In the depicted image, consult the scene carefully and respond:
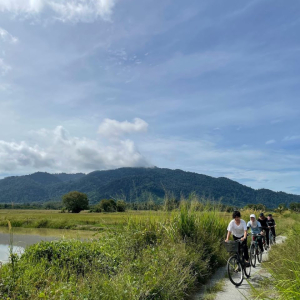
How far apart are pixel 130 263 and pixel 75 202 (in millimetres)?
66503

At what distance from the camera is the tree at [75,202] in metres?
69.6

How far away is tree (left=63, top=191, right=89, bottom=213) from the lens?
69.6 m

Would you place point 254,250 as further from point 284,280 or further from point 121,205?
point 284,280

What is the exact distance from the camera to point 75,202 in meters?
69.8

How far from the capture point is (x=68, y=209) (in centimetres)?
7056

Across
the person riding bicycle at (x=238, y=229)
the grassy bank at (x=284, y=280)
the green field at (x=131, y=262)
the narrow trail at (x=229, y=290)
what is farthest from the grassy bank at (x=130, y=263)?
the grassy bank at (x=284, y=280)

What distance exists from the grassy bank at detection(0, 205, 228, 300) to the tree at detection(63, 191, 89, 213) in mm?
62666

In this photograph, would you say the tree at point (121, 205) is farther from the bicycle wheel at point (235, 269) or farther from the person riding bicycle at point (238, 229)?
the bicycle wheel at point (235, 269)

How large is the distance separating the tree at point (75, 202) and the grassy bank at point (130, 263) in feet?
206

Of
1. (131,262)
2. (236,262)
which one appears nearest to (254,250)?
(236,262)

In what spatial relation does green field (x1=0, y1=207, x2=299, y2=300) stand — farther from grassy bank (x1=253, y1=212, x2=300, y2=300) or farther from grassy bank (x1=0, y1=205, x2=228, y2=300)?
grassy bank (x1=253, y1=212, x2=300, y2=300)

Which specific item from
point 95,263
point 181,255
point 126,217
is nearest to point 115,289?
point 95,263

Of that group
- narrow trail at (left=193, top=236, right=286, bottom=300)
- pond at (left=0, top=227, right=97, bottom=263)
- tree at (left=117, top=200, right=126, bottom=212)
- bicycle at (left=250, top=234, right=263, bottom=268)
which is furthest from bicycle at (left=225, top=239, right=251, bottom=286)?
pond at (left=0, top=227, right=97, bottom=263)

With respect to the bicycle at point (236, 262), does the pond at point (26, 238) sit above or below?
below
